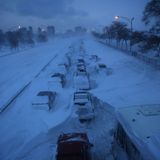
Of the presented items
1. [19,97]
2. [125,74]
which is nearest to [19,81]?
[19,97]

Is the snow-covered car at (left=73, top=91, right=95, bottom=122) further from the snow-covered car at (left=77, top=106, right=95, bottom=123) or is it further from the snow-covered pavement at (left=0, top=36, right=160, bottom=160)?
the snow-covered pavement at (left=0, top=36, right=160, bottom=160)

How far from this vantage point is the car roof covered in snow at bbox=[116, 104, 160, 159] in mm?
5502

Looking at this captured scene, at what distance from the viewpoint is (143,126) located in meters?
6.39

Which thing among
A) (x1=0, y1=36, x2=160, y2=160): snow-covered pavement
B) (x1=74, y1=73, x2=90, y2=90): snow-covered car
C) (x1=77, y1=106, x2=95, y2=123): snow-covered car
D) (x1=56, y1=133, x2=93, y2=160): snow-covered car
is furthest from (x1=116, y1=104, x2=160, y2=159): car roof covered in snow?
(x1=74, y1=73, x2=90, y2=90): snow-covered car

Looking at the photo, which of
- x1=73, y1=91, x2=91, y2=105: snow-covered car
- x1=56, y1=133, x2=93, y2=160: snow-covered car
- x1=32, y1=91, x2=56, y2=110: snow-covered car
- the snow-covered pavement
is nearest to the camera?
x1=56, y1=133, x2=93, y2=160: snow-covered car

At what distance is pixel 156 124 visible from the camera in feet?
20.9

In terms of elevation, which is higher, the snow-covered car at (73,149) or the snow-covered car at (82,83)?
Result: the snow-covered car at (73,149)

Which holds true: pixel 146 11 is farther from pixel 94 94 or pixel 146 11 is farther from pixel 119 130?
pixel 119 130

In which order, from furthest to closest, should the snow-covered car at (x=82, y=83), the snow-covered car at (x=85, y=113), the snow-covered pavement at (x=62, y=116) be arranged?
the snow-covered car at (x=82, y=83), the snow-covered car at (x=85, y=113), the snow-covered pavement at (x=62, y=116)

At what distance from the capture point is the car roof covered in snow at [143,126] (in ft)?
18.0

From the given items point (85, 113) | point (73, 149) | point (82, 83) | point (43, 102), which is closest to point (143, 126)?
point (73, 149)

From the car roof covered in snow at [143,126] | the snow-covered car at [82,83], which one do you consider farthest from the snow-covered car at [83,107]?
the car roof covered in snow at [143,126]

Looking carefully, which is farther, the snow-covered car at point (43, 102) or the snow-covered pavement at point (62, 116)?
the snow-covered car at point (43, 102)

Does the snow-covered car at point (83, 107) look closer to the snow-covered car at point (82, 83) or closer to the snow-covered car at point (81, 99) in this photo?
the snow-covered car at point (81, 99)
